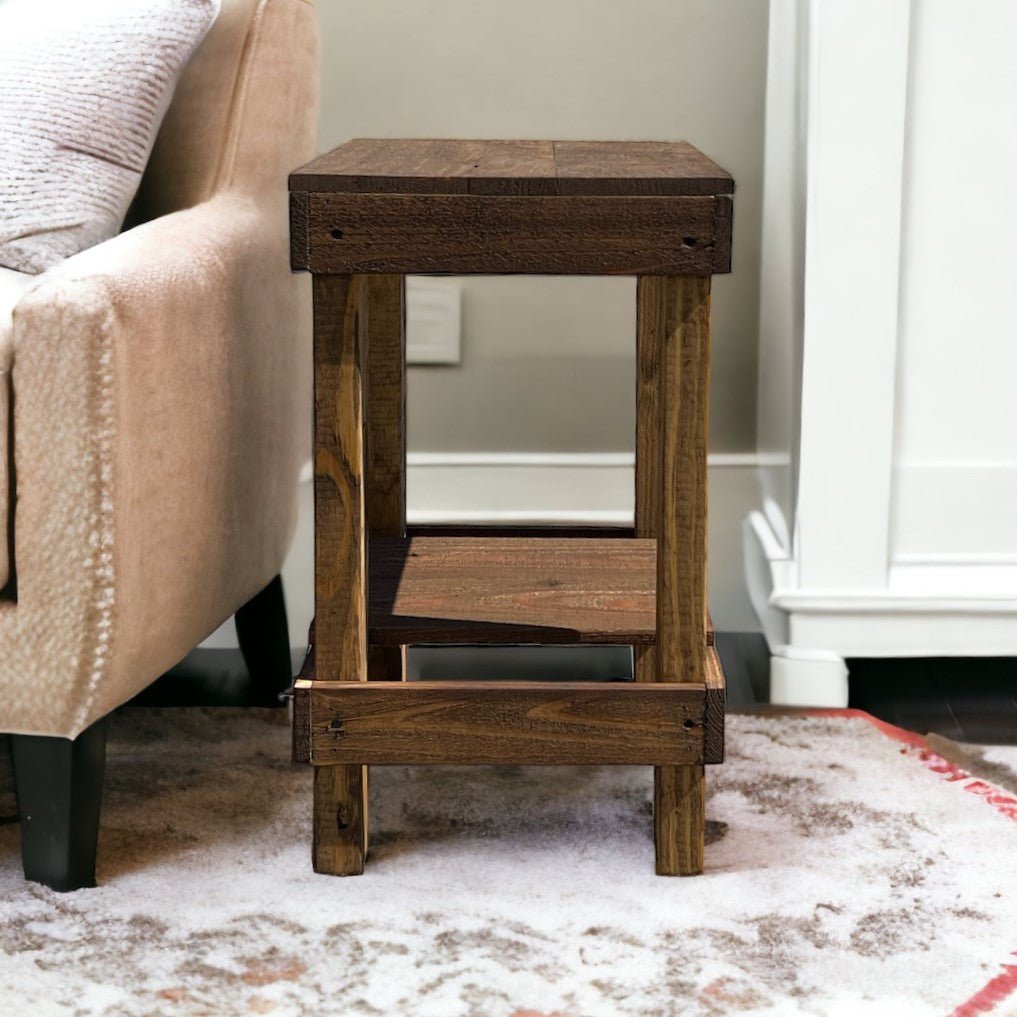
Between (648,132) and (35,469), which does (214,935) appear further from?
(648,132)

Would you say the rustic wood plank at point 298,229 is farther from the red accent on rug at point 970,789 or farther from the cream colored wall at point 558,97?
the cream colored wall at point 558,97

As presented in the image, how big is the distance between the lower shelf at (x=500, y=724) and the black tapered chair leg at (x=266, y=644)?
422 millimetres

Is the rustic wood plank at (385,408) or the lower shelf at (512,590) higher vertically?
the rustic wood plank at (385,408)

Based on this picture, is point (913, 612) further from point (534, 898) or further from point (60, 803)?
point (60, 803)

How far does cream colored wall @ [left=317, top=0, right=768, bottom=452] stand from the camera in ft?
5.85

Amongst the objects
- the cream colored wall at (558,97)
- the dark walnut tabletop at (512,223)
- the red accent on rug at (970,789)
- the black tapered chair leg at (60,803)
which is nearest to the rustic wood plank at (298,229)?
the dark walnut tabletop at (512,223)

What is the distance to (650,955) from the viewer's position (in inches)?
37.6

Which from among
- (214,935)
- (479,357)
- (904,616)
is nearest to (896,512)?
(904,616)

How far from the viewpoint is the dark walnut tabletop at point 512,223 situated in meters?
0.97

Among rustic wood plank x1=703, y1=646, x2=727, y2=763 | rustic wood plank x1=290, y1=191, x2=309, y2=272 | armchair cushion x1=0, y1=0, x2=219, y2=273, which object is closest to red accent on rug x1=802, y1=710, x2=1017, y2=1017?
rustic wood plank x1=703, y1=646, x2=727, y2=763

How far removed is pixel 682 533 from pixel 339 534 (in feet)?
0.82

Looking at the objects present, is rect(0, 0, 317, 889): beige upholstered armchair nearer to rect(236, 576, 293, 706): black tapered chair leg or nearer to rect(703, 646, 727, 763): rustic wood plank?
rect(236, 576, 293, 706): black tapered chair leg

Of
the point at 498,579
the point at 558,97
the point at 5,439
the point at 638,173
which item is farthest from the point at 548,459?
the point at 5,439

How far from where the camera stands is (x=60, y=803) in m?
1.03
